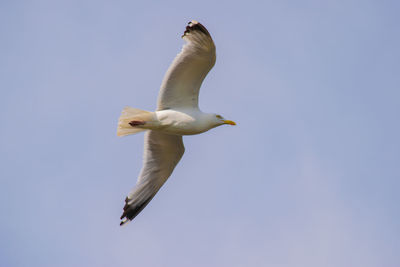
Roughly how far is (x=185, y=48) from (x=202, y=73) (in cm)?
52

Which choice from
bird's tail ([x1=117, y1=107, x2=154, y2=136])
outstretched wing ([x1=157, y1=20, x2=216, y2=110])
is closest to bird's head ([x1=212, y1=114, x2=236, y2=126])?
outstretched wing ([x1=157, y1=20, x2=216, y2=110])

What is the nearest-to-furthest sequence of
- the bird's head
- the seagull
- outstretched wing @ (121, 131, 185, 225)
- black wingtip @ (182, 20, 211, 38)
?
black wingtip @ (182, 20, 211, 38) < the seagull < the bird's head < outstretched wing @ (121, 131, 185, 225)

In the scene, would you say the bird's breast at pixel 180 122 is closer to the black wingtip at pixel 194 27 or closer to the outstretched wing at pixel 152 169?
the outstretched wing at pixel 152 169

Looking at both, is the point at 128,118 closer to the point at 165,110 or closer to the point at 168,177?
the point at 165,110

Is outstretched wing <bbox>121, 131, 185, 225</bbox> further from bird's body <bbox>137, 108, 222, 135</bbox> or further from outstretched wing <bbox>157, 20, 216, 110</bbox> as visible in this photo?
outstretched wing <bbox>157, 20, 216, 110</bbox>

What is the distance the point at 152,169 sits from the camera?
1105 centimetres

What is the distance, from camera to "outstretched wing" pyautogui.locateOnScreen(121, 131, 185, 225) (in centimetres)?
1096

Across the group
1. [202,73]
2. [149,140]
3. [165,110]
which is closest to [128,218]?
[149,140]

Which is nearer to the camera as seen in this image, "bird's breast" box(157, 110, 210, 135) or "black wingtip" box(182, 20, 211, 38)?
"black wingtip" box(182, 20, 211, 38)

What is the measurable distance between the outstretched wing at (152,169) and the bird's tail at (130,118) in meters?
0.88

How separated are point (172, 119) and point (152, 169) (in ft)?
4.58

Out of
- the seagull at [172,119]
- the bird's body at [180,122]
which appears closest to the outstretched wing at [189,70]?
the seagull at [172,119]

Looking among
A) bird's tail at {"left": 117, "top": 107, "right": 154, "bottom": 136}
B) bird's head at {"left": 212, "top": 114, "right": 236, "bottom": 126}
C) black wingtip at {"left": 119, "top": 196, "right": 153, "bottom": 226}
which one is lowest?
black wingtip at {"left": 119, "top": 196, "right": 153, "bottom": 226}

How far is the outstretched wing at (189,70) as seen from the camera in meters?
9.60
